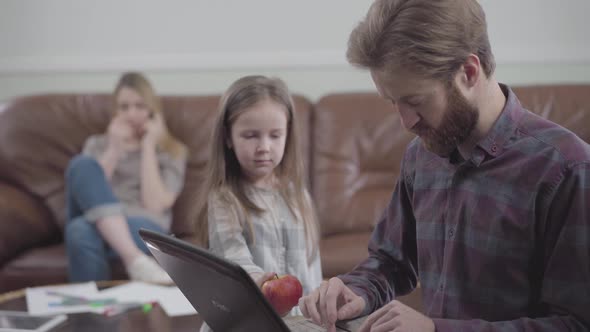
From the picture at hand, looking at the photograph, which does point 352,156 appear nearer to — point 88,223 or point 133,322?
point 88,223

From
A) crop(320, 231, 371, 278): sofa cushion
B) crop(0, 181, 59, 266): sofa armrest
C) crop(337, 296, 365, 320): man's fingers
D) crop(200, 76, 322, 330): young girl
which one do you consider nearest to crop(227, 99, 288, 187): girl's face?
crop(200, 76, 322, 330): young girl

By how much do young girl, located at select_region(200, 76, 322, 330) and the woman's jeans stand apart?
111 cm

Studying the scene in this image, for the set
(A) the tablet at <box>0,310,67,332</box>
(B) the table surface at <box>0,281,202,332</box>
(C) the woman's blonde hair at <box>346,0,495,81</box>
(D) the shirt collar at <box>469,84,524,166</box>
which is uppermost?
(C) the woman's blonde hair at <box>346,0,495,81</box>

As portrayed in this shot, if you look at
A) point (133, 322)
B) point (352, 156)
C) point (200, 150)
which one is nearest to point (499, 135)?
point (133, 322)

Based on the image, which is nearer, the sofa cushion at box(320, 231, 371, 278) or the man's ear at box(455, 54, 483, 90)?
the man's ear at box(455, 54, 483, 90)

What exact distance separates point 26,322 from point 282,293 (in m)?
0.72

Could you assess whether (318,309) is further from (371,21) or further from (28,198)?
(28,198)

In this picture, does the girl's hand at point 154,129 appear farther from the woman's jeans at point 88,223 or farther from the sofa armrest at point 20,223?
the sofa armrest at point 20,223

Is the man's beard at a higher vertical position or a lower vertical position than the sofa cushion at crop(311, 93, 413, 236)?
higher

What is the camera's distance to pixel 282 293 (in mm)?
1243

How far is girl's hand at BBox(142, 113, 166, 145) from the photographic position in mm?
3055

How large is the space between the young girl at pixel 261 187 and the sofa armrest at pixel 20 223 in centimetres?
140

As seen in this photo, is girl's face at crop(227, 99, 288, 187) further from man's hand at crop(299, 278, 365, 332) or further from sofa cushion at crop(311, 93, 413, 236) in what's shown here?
sofa cushion at crop(311, 93, 413, 236)

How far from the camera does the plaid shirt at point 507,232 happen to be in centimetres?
97
